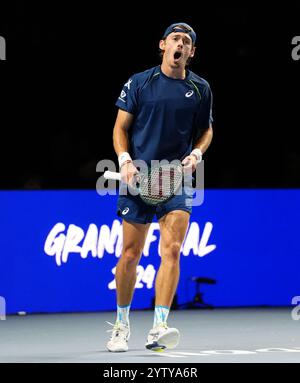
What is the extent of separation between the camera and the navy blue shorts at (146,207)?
700cm

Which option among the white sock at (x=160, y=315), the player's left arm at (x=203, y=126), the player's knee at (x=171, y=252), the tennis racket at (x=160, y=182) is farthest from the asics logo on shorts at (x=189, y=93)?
the white sock at (x=160, y=315)

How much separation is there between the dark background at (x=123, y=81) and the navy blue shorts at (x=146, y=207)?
5380 mm

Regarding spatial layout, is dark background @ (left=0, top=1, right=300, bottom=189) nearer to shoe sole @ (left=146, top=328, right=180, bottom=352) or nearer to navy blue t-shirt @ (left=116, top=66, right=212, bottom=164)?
navy blue t-shirt @ (left=116, top=66, right=212, bottom=164)

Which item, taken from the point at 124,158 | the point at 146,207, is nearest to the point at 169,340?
the point at 146,207

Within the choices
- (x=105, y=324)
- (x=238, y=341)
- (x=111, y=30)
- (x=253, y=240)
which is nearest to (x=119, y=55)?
(x=111, y=30)

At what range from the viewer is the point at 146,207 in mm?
7125

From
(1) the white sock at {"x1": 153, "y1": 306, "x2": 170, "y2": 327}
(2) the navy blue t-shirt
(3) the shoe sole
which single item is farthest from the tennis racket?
(3) the shoe sole

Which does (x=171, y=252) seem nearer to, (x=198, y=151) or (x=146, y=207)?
(x=146, y=207)

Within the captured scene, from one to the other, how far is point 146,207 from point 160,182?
25 cm

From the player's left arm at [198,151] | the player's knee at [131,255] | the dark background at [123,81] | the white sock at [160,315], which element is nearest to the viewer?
the white sock at [160,315]

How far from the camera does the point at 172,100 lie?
277 inches

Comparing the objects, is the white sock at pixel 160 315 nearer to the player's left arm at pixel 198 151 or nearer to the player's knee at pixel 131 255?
the player's knee at pixel 131 255

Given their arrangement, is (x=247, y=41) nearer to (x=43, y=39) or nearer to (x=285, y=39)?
(x=285, y=39)

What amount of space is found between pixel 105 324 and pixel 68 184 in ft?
10.0
